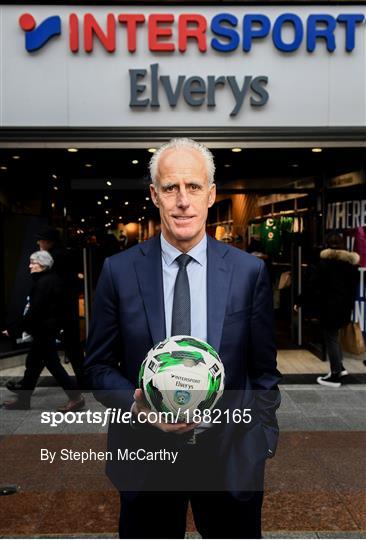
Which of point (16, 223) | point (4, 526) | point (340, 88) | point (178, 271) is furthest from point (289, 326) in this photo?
point (178, 271)

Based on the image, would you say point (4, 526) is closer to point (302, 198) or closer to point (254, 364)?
point (254, 364)

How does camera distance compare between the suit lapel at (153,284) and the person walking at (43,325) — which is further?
the person walking at (43,325)

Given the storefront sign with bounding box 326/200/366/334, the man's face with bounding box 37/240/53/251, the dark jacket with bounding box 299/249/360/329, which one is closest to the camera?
the man's face with bounding box 37/240/53/251

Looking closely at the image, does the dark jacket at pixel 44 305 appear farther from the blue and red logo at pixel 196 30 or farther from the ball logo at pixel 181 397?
the ball logo at pixel 181 397

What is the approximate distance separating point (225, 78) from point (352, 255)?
10.9ft

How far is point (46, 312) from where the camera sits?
6.11m

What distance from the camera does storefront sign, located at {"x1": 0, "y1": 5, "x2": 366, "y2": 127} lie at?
766 cm

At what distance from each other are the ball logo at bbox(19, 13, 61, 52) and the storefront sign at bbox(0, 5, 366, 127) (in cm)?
2

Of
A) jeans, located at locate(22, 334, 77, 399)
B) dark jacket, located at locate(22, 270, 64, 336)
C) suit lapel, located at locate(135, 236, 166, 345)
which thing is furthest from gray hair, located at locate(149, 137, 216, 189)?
jeans, located at locate(22, 334, 77, 399)

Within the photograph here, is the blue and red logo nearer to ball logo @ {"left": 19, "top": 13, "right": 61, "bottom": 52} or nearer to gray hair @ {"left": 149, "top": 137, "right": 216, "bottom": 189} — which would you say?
ball logo @ {"left": 19, "top": 13, "right": 61, "bottom": 52}

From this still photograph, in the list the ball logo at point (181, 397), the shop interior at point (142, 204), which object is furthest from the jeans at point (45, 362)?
the ball logo at point (181, 397)

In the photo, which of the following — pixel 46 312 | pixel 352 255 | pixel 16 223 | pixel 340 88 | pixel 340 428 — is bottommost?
pixel 340 428

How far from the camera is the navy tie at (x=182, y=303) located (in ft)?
7.23

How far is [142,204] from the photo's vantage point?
10.1 m
